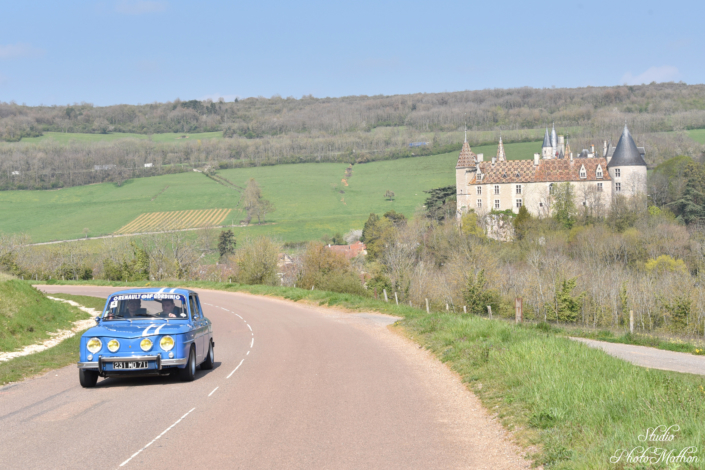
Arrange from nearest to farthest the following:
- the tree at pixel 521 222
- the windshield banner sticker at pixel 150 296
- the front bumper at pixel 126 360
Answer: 1. the front bumper at pixel 126 360
2. the windshield banner sticker at pixel 150 296
3. the tree at pixel 521 222

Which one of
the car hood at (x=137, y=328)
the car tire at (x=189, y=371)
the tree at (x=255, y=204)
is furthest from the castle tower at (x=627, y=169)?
the car hood at (x=137, y=328)

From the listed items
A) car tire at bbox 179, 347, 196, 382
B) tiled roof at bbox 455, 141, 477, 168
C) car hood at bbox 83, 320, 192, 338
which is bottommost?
car tire at bbox 179, 347, 196, 382

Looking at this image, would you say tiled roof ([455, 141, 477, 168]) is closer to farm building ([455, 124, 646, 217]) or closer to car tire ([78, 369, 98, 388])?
farm building ([455, 124, 646, 217])

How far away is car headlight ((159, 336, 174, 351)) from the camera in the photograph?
38.3 ft

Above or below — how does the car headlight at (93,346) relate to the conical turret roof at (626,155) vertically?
below

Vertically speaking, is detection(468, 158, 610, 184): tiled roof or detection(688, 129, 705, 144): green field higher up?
detection(688, 129, 705, 144): green field

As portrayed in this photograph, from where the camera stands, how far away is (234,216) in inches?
4921

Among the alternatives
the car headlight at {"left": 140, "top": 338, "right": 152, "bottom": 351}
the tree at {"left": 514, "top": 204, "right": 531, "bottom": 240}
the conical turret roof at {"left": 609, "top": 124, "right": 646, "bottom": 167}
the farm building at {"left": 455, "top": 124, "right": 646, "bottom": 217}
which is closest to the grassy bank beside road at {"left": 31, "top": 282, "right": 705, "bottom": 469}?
the car headlight at {"left": 140, "top": 338, "right": 152, "bottom": 351}

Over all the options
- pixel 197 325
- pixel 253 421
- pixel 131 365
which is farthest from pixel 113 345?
pixel 253 421

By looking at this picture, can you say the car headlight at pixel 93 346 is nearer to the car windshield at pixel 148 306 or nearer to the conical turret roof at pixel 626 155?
the car windshield at pixel 148 306

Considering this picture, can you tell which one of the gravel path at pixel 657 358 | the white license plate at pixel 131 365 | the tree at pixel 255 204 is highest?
the tree at pixel 255 204

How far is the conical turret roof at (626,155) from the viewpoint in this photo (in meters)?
108

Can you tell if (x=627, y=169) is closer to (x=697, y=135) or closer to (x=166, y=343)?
(x=697, y=135)

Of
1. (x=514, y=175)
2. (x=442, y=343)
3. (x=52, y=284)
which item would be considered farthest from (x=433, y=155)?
(x=442, y=343)
